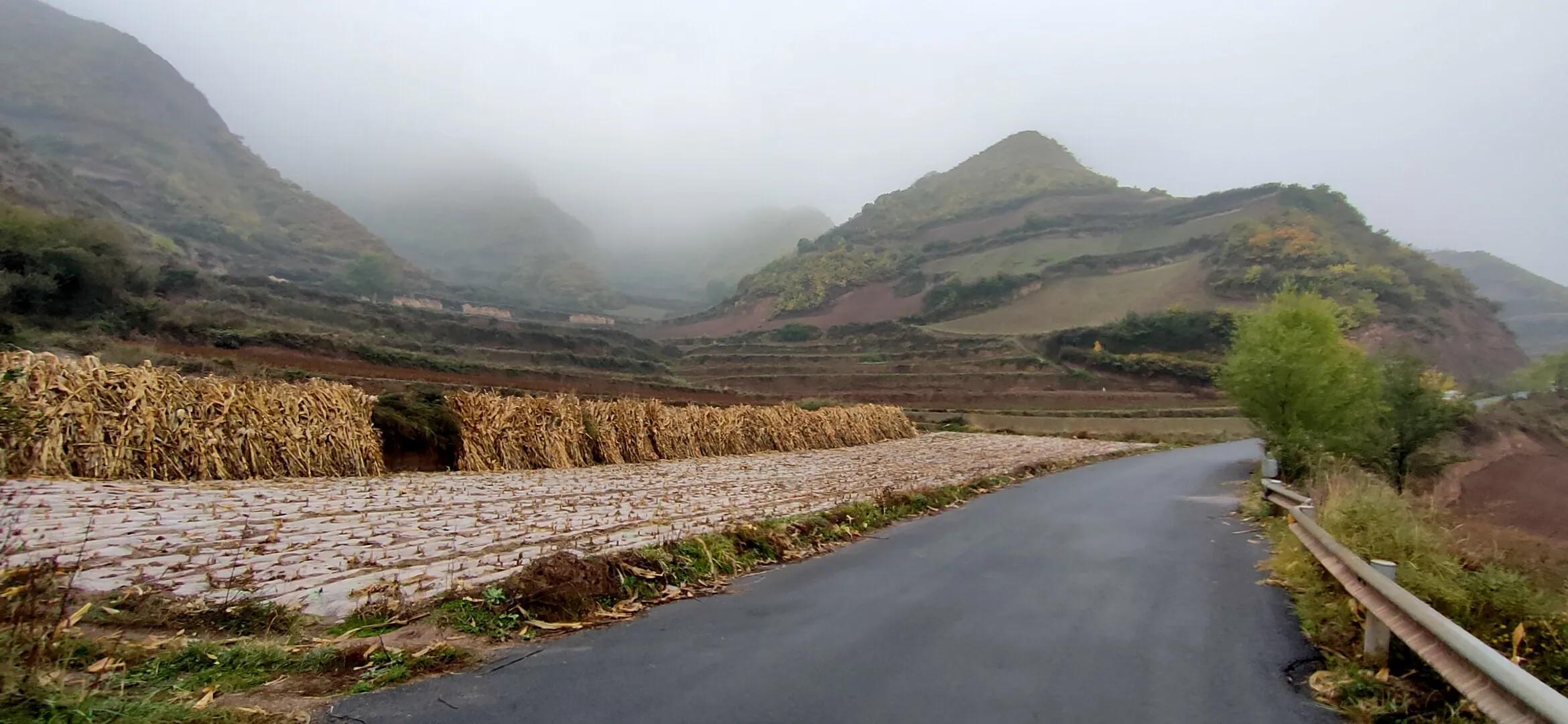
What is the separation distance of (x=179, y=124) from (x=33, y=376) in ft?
494

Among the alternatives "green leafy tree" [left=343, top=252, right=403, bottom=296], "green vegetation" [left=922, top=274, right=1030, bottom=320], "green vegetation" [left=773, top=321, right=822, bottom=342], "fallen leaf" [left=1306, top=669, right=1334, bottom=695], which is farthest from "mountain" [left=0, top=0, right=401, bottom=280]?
"fallen leaf" [left=1306, top=669, right=1334, bottom=695]

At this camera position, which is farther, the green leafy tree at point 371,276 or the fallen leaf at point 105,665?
the green leafy tree at point 371,276

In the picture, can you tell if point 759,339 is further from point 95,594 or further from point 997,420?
point 95,594

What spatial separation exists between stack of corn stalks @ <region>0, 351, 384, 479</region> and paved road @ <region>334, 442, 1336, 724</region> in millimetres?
6823

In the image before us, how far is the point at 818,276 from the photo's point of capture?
431ft

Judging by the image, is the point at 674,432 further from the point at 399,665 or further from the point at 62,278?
the point at 62,278

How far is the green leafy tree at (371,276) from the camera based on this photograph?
284ft

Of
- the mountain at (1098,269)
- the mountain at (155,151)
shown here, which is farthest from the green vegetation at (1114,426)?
the mountain at (155,151)

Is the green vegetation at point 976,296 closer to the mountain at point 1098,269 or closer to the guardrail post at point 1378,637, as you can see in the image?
the mountain at point 1098,269

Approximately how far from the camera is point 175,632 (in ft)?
14.4

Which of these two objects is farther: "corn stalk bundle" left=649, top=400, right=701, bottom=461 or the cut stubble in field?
"corn stalk bundle" left=649, top=400, right=701, bottom=461

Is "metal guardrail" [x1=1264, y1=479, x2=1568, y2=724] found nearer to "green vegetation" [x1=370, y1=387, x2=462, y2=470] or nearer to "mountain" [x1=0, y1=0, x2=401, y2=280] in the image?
"green vegetation" [x1=370, y1=387, x2=462, y2=470]

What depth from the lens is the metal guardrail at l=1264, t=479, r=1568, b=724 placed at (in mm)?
3104

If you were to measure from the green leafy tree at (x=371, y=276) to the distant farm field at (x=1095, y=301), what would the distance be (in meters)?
68.0
